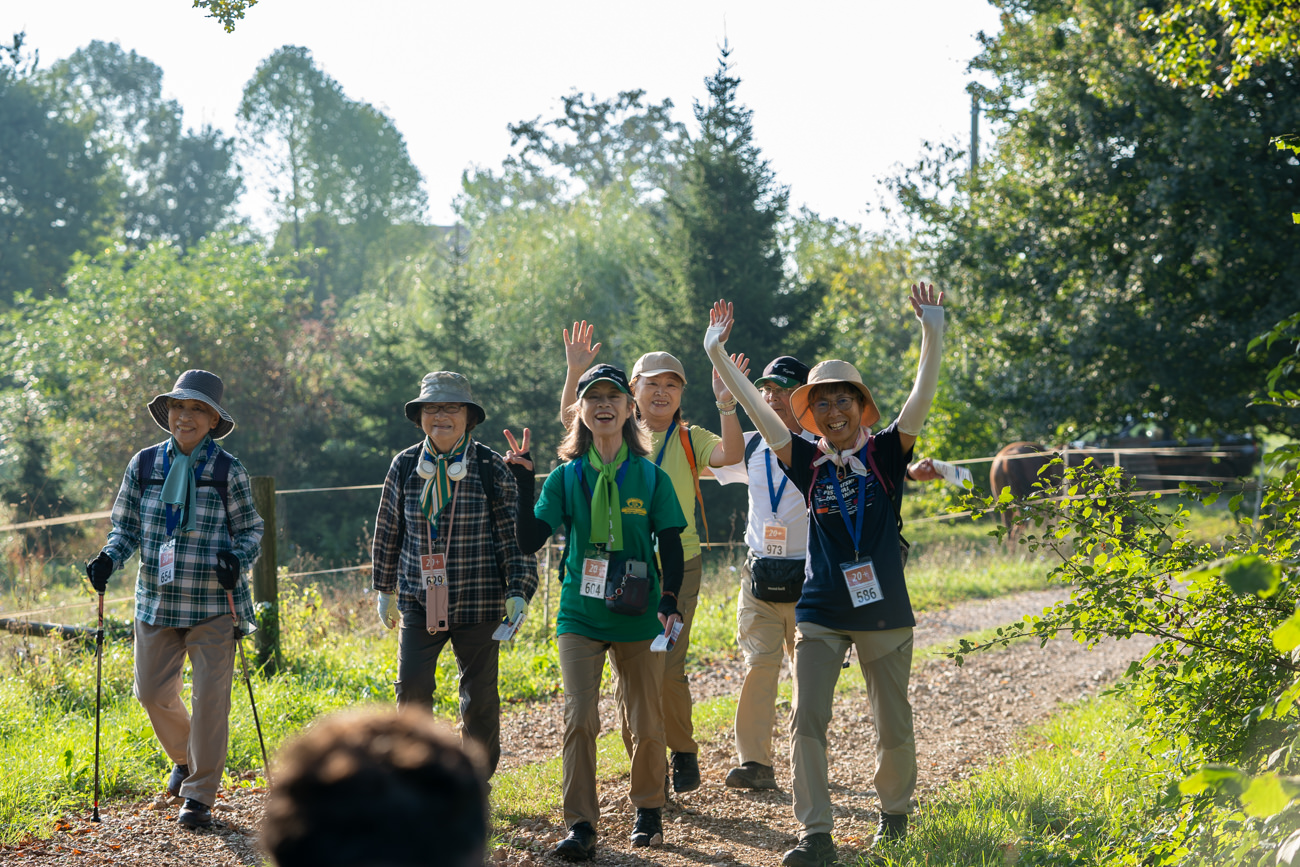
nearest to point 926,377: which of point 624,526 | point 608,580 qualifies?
point 624,526

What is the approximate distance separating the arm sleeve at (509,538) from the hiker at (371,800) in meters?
3.69

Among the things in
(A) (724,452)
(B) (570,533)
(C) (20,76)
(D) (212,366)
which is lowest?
(B) (570,533)

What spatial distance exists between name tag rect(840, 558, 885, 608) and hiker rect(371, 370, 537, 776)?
4.97 ft

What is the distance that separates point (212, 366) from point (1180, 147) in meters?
21.7

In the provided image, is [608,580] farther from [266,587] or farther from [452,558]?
[266,587]

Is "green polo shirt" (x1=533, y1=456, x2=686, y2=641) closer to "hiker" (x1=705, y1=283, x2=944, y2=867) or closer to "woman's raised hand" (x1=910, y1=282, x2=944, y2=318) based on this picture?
"hiker" (x1=705, y1=283, x2=944, y2=867)

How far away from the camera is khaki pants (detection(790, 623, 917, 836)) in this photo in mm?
4434

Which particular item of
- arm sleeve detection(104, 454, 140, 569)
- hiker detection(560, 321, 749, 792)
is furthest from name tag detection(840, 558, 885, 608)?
arm sleeve detection(104, 454, 140, 569)

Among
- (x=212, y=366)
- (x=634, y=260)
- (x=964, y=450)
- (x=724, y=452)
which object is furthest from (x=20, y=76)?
(x=724, y=452)

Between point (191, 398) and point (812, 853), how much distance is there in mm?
3637

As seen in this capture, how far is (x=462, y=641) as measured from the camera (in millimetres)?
5031

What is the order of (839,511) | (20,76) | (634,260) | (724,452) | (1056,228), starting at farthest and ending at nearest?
(20,76), (634,260), (1056,228), (724,452), (839,511)

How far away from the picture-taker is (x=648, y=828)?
479 cm

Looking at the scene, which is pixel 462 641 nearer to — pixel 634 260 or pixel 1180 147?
pixel 1180 147
